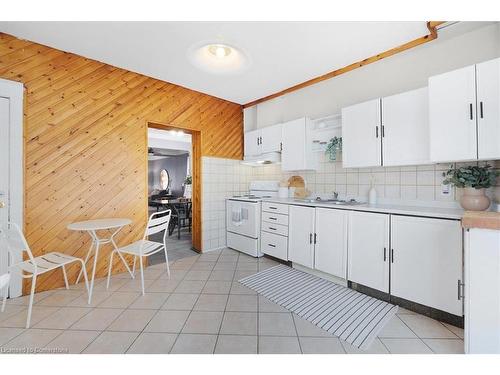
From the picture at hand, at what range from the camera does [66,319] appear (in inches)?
72.4

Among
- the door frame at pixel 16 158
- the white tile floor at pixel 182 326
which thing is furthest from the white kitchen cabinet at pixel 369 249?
the door frame at pixel 16 158

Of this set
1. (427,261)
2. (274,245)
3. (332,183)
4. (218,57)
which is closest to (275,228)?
(274,245)

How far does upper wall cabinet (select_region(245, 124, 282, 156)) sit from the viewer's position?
3.59 meters

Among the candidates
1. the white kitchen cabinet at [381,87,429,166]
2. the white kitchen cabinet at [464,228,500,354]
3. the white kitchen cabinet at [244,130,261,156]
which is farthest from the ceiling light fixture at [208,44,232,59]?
the white kitchen cabinet at [464,228,500,354]

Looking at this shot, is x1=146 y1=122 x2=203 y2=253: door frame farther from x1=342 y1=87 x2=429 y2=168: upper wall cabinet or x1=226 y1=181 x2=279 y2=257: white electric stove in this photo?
x1=342 y1=87 x2=429 y2=168: upper wall cabinet

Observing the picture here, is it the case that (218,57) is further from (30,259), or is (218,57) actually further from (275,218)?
(30,259)

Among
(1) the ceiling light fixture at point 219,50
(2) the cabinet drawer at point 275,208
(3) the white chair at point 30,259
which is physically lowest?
(3) the white chair at point 30,259

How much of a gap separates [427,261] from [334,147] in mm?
1643

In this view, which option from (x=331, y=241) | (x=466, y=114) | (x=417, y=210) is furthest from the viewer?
(x=331, y=241)

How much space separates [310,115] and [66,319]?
11.9ft

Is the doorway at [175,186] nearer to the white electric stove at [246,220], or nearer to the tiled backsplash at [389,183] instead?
the white electric stove at [246,220]

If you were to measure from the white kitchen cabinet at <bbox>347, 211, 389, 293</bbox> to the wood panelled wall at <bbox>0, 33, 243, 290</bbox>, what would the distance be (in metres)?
2.58

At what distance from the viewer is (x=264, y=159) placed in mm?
3721

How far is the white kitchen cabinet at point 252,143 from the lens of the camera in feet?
12.8
